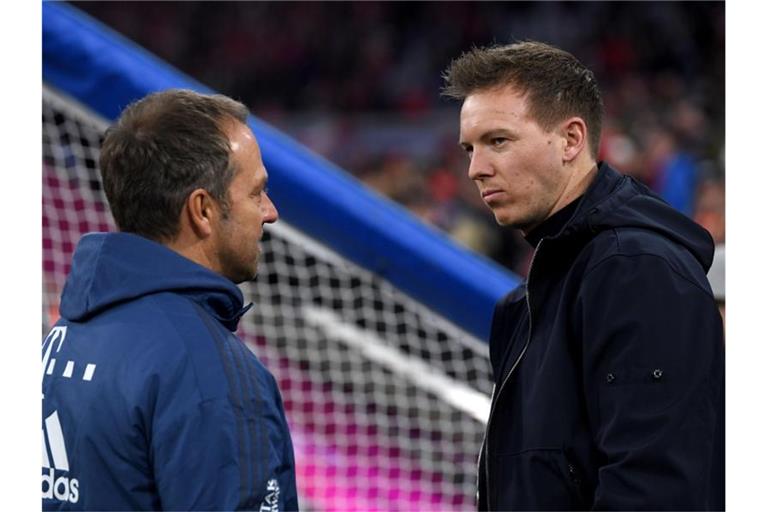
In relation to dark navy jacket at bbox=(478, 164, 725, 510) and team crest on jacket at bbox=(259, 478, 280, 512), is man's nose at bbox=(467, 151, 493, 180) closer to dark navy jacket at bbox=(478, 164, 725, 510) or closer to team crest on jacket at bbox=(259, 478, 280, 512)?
dark navy jacket at bbox=(478, 164, 725, 510)

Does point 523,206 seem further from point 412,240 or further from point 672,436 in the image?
point 412,240

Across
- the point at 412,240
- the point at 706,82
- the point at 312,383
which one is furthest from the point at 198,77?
the point at 412,240

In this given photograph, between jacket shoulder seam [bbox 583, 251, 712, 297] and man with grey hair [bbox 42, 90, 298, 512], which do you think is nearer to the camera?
man with grey hair [bbox 42, 90, 298, 512]

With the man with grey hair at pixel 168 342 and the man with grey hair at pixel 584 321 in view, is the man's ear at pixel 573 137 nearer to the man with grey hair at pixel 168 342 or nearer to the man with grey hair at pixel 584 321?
the man with grey hair at pixel 584 321

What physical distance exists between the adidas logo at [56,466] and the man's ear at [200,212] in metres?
0.32

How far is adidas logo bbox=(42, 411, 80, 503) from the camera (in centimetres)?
152

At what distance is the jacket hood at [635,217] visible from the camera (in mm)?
1686

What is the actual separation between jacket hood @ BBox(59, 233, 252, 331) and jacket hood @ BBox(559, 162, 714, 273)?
525 mm

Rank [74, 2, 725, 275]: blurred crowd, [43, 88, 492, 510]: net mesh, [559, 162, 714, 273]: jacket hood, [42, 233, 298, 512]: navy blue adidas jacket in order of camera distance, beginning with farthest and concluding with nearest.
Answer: [74, 2, 725, 275]: blurred crowd < [43, 88, 492, 510]: net mesh < [559, 162, 714, 273]: jacket hood < [42, 233, 298, 512]: navy blue adidas jacket

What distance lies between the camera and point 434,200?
316 inches

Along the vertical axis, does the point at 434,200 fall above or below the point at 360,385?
above

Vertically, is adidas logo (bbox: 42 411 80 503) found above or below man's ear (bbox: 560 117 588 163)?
below

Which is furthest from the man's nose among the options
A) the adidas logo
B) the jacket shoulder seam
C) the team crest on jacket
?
the adidas logo

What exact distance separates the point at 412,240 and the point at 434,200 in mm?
5488
